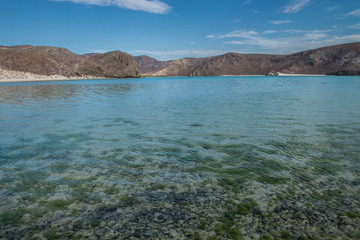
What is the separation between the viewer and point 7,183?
19.7 ft

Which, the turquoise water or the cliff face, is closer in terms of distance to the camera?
the turquoise water

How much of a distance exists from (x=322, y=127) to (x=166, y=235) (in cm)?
1165

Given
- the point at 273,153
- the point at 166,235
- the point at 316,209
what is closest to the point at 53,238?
the point at 166,235

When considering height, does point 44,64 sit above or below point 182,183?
above

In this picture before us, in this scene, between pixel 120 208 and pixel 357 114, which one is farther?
pixel 357 114

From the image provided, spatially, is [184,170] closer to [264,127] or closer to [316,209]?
[316,209]

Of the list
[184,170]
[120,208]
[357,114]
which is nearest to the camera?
[120,208]

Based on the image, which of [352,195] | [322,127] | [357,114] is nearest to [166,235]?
[352,195]

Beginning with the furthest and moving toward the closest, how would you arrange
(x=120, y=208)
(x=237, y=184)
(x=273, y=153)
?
(x=273, y=153) < (x=237, y=184) < (x=120, y=208)

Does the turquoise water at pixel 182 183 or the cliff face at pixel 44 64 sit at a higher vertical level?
the cliff face at pixel 44 64

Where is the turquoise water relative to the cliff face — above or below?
below

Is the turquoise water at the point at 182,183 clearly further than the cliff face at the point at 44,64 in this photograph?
No

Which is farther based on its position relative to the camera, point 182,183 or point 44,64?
point 44,64

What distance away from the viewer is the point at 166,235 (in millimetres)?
3963
